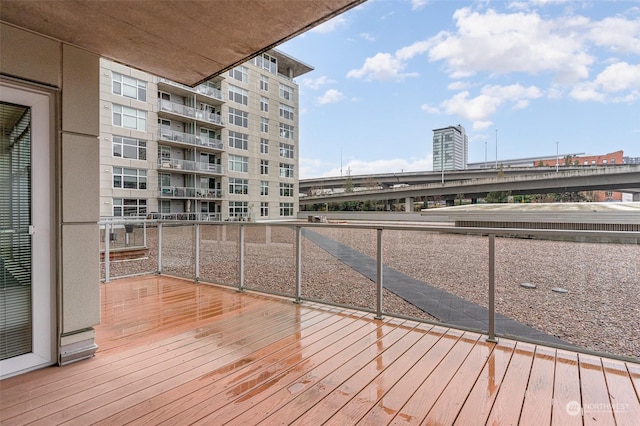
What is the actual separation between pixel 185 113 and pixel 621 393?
2398 centimetres

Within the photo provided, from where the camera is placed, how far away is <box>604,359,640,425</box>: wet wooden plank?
160cm

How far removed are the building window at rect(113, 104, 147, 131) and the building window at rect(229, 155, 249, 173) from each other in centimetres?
676

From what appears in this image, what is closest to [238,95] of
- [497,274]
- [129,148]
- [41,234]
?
[129,148]

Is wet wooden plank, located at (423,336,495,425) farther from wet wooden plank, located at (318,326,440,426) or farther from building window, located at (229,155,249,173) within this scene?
building window, located at (229,155,249,173)

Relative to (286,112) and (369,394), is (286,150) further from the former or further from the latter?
(369,394)

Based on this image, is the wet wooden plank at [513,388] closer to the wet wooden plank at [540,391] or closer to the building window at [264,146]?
the wet wooden plank at [540,391]

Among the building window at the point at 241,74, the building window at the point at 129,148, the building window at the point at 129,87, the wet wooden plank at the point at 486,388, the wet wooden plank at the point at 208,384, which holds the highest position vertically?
the building window at the point at 241,74

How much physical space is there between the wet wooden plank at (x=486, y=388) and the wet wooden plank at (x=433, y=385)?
0.51 feet

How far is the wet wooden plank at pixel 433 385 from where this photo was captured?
164 cm

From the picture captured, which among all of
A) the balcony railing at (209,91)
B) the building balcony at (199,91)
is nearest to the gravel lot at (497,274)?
the building balcony at (199,91)

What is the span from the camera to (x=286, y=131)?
30.2m

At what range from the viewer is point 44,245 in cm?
220

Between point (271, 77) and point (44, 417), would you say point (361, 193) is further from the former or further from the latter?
point (44, 417)

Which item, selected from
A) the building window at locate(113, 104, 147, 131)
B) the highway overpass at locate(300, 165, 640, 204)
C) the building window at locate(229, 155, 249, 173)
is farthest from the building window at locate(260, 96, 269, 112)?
the highway overpass at locate(300, 165, 640, 204)
